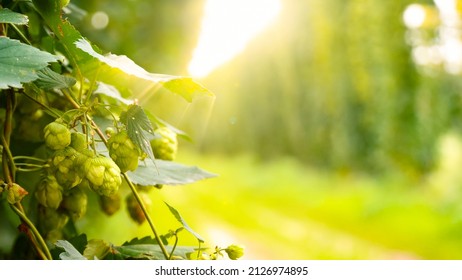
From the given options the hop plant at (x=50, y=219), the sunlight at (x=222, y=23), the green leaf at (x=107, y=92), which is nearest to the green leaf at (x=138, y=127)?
the green leaf at (x=107, y=92)

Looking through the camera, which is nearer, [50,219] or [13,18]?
[13,18]

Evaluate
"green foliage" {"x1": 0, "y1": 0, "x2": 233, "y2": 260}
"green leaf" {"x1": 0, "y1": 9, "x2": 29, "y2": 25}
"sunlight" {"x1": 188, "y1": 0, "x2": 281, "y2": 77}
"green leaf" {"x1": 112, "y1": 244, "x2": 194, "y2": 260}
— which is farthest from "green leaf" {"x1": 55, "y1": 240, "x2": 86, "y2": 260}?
"sunlight" {"x1": 188, "y1": 0, "x2": 281, "y2": 77}

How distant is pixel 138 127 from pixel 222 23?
2.29 meters

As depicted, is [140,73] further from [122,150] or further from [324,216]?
[324,216]

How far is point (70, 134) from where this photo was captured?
0.61 meters

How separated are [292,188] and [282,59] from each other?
6288 millimetres

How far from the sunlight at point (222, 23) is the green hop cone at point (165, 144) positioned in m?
1.24

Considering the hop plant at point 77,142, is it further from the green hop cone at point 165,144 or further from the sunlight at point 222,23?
the sunlight at point 222,23

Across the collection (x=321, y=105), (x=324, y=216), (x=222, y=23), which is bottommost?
(x=222, y=23)

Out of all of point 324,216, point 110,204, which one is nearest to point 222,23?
point 110,204

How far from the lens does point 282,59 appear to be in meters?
4.79

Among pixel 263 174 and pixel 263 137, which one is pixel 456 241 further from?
pixel 263 174
